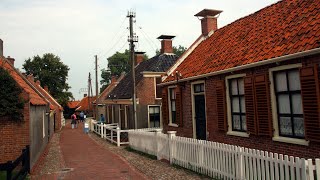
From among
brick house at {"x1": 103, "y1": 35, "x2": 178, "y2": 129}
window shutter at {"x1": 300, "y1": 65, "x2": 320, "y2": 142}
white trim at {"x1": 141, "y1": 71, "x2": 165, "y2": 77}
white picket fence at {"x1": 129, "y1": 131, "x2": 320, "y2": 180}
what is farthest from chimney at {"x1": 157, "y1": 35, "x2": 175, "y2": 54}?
window shutter at {"x1": 300, "y1": 65, "x2": 320, "y2": 142}

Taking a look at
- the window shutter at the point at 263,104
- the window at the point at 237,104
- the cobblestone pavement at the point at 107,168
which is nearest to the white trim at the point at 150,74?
→ the cobblestone pavement at the point at 107,168

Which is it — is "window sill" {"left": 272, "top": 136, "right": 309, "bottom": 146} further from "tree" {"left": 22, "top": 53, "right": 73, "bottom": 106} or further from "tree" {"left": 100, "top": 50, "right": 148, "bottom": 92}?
"tree" {"left": 100, "top": 50, "right": 148, "bottom": 92}

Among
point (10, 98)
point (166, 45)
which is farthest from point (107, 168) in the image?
point (166, 45)

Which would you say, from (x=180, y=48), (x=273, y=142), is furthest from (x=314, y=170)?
(x=180, y=48)

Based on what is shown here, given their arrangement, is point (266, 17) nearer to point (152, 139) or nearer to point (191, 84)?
point (191, 84)

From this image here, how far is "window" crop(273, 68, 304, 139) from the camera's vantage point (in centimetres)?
816

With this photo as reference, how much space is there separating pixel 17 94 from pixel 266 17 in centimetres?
990

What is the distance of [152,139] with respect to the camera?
44.7ft

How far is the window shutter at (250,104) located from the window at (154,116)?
13.1m

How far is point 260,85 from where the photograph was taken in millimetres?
9281

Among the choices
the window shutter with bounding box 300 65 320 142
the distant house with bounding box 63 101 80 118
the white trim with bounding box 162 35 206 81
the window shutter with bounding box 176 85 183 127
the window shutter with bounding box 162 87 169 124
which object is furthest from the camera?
the distant house with bounding box 63 101 80 118

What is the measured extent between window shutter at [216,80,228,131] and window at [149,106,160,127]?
37.1ft

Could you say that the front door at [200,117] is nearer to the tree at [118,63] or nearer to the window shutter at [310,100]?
the window shutter at [310,100]

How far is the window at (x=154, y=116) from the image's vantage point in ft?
74.1
